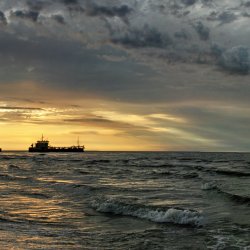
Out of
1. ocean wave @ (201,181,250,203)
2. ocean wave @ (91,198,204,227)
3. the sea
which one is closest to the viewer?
the sea

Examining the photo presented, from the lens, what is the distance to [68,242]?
1236cm

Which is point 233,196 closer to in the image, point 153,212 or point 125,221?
point 153,212

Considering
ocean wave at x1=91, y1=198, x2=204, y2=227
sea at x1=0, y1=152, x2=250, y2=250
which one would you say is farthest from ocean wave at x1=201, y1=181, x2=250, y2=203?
ocean wave at x1=91, y1=198, x2=204, y2=227

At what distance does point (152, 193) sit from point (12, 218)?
36.4 feet

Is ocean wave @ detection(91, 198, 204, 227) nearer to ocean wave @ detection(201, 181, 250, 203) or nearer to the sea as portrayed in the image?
the sea

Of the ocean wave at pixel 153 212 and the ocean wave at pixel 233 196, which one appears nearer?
the ocean wave at pixel 153 212

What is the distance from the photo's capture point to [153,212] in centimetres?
1769

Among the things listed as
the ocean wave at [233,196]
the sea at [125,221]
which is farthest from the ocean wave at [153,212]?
the ocean wave at [233,196]

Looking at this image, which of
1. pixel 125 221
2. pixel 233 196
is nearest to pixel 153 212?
pixel 125 221

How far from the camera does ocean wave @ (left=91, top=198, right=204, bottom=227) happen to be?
16016 millimetres

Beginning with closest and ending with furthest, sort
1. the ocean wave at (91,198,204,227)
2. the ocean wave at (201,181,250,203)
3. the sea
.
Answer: the sea < the ocean wave at (91,198,204,227) < the ocean wave at (201,181,250,203)

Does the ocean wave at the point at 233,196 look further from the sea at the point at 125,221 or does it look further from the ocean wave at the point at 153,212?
the ocean wave at the point at 153,212

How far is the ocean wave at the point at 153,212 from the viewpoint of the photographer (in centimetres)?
1602

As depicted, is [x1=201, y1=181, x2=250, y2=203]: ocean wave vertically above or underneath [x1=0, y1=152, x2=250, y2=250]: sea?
above
